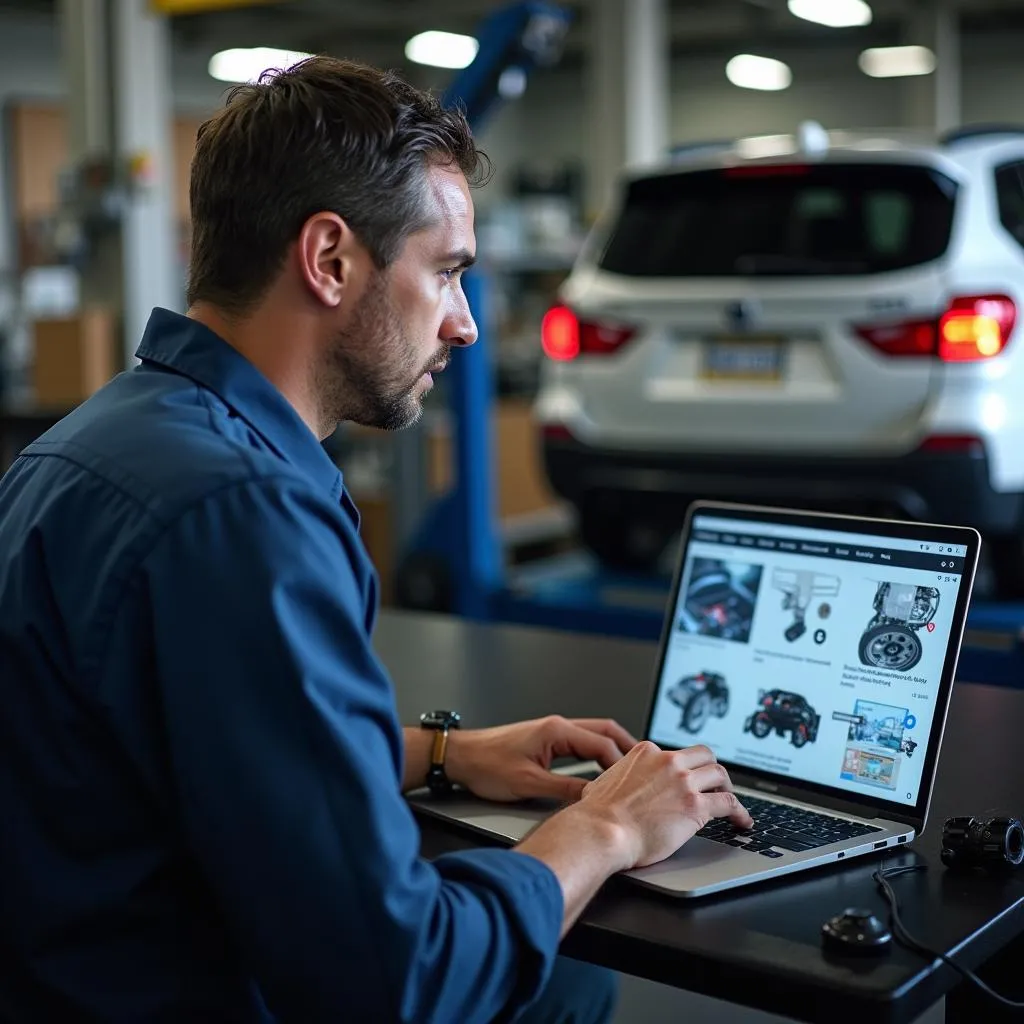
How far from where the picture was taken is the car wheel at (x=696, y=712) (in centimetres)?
160

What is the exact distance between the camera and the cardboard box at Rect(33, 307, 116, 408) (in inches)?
256

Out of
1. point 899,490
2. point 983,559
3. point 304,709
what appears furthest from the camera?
point 983,559

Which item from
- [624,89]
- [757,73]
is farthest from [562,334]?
[757,73]

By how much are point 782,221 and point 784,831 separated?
9.55 ft

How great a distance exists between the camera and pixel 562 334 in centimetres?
434

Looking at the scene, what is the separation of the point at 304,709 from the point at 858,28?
49.3ft

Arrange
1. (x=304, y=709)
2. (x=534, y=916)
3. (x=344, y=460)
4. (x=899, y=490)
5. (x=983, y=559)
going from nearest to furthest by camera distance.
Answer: (x=304, y=709)
(x=534, y=916)
(x=899, y=490)
(x=983, y=559)
(x=344, y=460)

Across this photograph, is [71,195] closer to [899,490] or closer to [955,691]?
[899,490]

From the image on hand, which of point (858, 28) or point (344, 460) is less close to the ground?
point (858, 28)

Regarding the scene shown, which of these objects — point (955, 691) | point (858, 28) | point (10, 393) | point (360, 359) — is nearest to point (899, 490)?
point (955, 691)

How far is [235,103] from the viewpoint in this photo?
1.30 metres

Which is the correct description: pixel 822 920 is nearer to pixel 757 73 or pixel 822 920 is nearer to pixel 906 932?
pixel 906 932

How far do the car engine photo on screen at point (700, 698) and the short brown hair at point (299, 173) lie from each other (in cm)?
61

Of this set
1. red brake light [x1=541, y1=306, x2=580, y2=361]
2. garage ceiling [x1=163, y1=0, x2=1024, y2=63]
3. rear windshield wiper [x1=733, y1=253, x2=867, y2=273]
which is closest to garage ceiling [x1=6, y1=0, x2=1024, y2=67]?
garage ceiling [x1=163, y1=0, x2=1024, y2=63]
